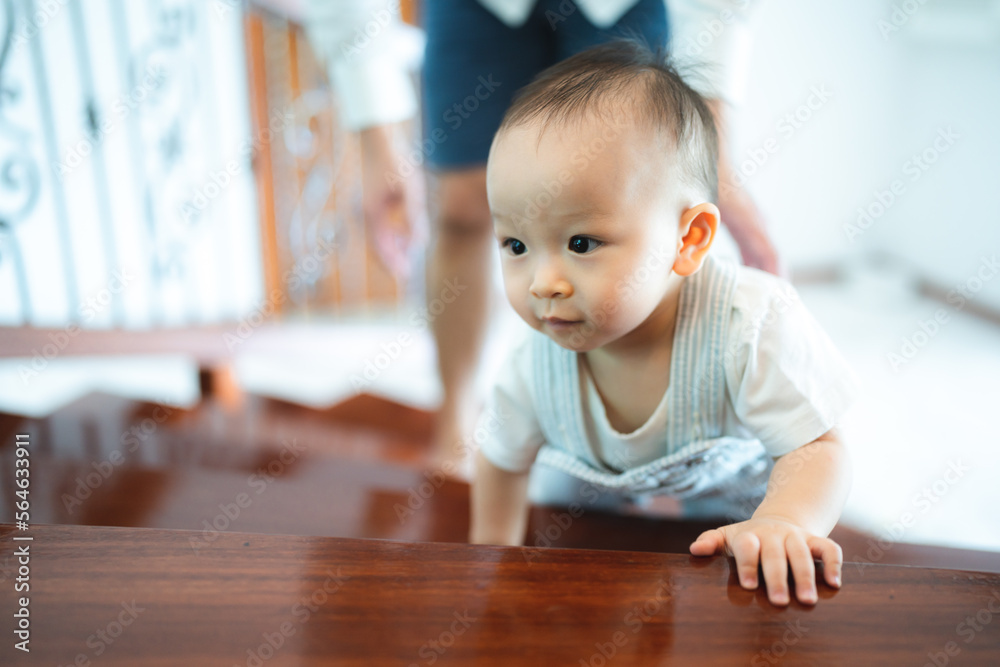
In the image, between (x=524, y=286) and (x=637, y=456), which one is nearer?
(x=524, y=286)

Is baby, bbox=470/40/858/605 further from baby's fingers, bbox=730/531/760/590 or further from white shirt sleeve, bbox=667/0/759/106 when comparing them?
white shirt sleeve, bbox=667/0/759/106

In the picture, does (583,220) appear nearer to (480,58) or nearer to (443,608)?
(443,608)

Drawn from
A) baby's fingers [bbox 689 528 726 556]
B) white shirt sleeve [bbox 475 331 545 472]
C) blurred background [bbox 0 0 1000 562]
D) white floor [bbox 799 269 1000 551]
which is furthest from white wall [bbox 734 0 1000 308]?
baby's fingers [bbox 689 528 726 556]

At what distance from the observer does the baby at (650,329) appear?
684 millimetres

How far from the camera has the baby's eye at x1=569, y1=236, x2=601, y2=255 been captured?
70 centimetres

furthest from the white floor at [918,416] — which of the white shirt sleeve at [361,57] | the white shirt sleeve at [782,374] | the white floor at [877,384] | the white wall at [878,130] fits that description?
the white shirt sleeve at [361,57]

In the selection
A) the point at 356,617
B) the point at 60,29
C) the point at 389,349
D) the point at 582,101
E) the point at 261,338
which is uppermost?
the point at 60,29

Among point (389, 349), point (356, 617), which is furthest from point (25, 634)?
point (389, 349)

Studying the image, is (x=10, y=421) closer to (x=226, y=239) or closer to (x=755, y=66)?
(x=226, y=239)

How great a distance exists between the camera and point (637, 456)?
2.93 ft

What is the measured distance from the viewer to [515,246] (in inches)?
28.7

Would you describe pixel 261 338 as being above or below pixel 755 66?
below

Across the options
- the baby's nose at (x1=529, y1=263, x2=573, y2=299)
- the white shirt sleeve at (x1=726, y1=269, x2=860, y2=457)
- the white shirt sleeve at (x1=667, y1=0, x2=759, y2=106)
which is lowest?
the white shirt sleeve at (x1=726, y1=269, x2=860, y2=457)

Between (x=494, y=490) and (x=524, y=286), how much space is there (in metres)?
0.34
